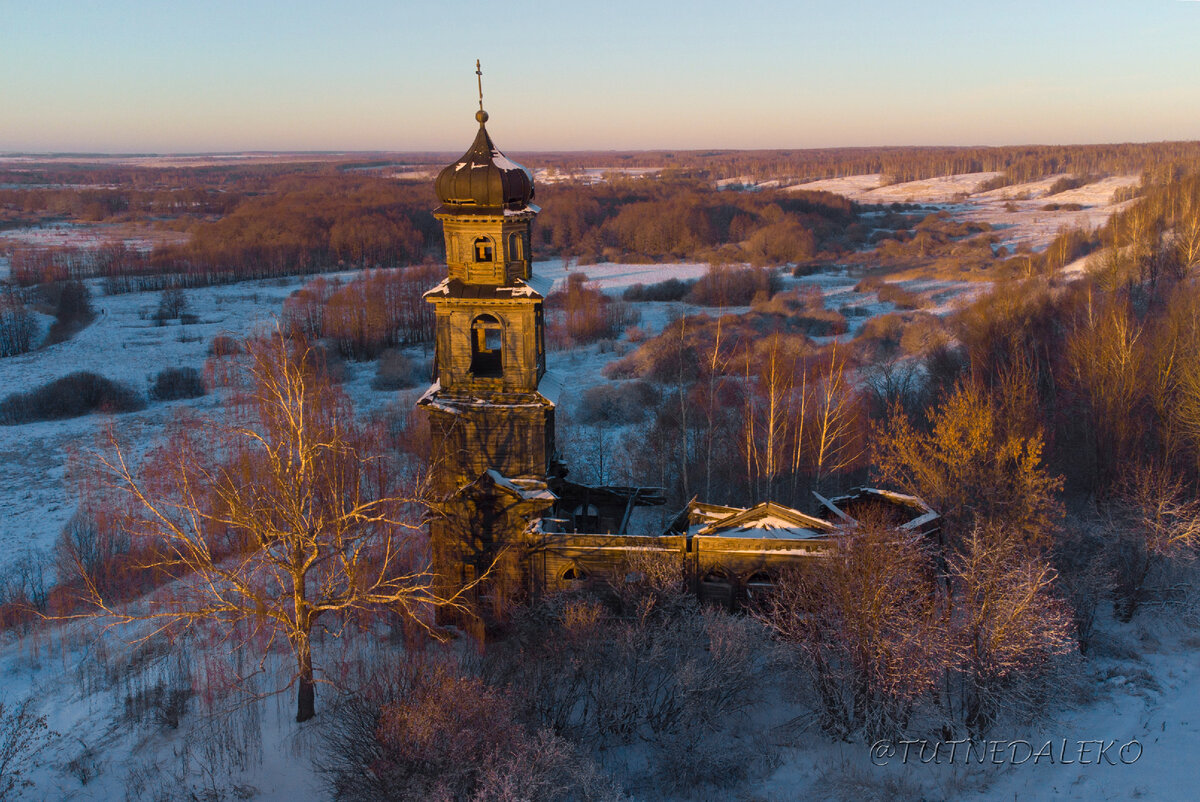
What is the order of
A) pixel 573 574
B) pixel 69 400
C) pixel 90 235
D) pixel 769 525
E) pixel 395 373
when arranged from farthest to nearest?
pixel 90 235
pixel 395 373
pixel 69 400
pixel 573 574
pixel 769 525

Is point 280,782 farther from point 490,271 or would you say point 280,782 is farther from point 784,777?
point 490,271

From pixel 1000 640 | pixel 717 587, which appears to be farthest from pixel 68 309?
pixel 1000 640

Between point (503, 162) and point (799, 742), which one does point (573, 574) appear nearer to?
point (799, 742)

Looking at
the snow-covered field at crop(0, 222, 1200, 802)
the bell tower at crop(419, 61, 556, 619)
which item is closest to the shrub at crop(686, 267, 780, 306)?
the bell tower at crop(419, 61, 556, 619)

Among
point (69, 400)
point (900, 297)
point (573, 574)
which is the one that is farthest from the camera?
point (900, 297)

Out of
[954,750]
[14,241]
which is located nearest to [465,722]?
[954,750]

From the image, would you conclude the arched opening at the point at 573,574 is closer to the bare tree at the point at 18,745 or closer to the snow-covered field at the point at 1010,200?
the bare tree at the point at 18,745
